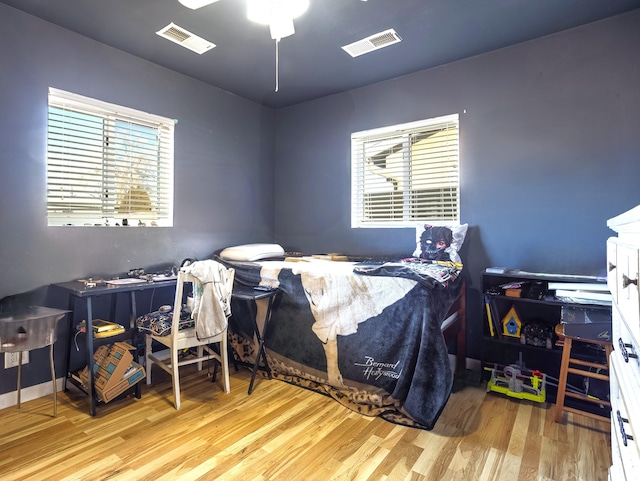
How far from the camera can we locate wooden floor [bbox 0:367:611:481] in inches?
67.5

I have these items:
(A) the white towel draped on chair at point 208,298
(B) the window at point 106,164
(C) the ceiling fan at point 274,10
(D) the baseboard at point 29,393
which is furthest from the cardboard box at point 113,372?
(C) the ceiling fan at point 274,10

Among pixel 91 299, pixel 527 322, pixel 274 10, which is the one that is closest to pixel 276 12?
pixel 274 10

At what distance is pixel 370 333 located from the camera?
2363mm

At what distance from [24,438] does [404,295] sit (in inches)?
91.5

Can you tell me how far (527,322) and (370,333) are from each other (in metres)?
1.18

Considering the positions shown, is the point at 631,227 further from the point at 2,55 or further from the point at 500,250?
the point at 2,55

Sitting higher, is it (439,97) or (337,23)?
(337,23)

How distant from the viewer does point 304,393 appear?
257 cm

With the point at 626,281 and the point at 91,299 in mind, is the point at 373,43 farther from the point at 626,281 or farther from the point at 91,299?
the point at 91,299

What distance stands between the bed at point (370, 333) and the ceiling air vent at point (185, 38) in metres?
1.81

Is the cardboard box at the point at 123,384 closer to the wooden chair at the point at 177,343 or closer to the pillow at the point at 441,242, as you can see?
the wooden chair at the point at 177,343

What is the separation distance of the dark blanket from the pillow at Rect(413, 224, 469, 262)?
324 millimetres

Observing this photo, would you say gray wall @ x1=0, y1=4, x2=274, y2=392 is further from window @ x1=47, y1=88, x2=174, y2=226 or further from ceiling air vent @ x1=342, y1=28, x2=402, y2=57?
ceiling air vent @ x1=342, y1=28, x2=402, y2=57

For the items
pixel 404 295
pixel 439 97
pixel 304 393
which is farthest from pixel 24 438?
pixel 439 97
